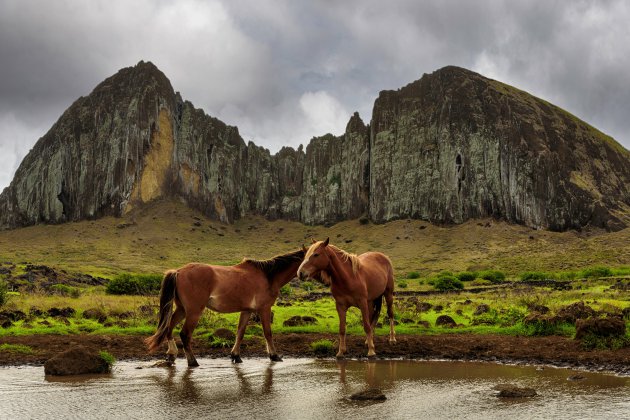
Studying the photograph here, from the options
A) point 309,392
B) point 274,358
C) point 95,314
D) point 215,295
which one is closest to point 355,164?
point 95,314

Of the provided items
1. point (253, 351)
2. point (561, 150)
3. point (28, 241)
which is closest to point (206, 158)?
point (28, 241)

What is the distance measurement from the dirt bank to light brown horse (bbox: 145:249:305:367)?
67.3 inches

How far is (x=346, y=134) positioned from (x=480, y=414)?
491ft

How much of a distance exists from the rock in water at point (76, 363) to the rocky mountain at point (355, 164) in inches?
4534

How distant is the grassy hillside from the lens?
A: 84.6m

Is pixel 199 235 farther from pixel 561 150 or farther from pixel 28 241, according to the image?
pixel 561 150

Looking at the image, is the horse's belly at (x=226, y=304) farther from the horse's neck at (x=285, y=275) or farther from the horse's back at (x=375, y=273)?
the horse's back at (x=375, y=273)

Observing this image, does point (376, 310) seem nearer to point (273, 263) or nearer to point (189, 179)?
point (273, 263)

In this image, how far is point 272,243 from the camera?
134500mm

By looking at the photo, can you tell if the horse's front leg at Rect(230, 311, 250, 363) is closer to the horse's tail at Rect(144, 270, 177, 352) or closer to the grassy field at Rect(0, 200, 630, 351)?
the horse's tail at Rect(144, 270, 177, 352)

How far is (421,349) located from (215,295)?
215 inches

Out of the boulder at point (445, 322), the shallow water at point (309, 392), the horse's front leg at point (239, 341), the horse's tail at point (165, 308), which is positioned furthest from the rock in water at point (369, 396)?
the boulder at point (445, 322)

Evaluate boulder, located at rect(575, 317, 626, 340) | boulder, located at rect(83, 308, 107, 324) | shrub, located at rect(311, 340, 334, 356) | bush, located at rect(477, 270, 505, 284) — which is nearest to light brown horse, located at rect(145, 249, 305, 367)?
shrub, located at rect(311, 340, 334, 356)

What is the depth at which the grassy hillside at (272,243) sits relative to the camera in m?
84.6
